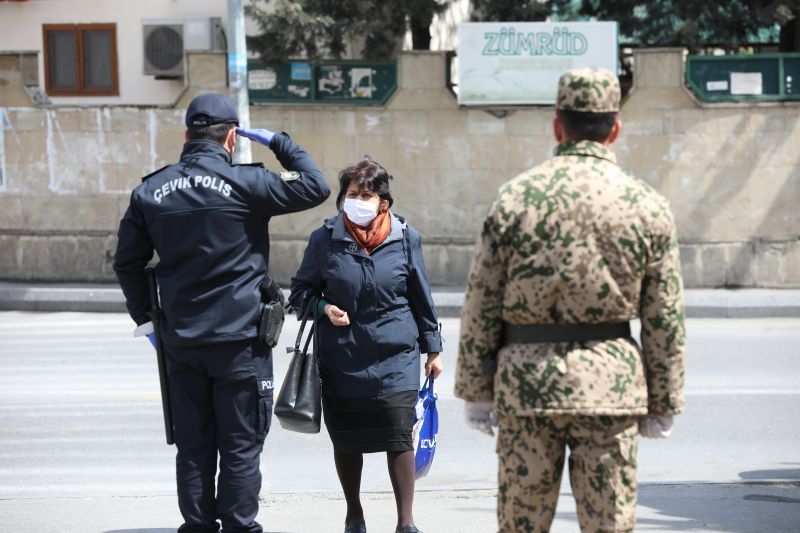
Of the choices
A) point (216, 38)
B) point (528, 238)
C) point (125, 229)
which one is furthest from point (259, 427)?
point (216, 38)

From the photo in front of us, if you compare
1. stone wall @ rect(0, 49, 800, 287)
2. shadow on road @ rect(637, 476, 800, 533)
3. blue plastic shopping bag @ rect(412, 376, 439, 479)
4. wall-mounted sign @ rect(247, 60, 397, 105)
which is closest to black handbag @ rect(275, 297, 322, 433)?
blue plastic shopping bag @ rect(412, 376, 439, 479)

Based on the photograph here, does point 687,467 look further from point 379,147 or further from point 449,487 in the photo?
point 379,147

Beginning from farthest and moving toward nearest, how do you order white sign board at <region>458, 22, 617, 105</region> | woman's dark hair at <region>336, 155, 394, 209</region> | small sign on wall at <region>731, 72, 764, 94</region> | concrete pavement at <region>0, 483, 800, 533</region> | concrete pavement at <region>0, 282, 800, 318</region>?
1. small sign on wall at <region>731, 72, 764, 94</region>
2. white sign board at <region>458, 22, 617, 105</region>
3. concrete pavement at <region>0, 282, 800, 318</region>
4. concrete pavement at <region>0, 483, 800, 533</region>
5. woman's dark hair at <region>336, 155, 394, 209</region>

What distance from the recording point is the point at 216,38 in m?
18.4

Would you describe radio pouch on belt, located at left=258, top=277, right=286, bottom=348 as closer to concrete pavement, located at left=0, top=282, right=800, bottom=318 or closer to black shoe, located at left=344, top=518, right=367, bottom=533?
black shoe, located at left=344, top=518, right=367, bottom=533

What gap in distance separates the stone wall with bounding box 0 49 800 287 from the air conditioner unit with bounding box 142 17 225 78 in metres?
1.85

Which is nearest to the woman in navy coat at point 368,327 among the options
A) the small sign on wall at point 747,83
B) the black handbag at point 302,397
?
the black handbag at point 302,397

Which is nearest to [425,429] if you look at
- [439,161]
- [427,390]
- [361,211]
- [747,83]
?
[427,390]

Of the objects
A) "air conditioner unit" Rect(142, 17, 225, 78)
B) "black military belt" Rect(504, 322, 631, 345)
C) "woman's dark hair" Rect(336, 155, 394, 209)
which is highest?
"air conditioner unit" Rect(142, 17, 225, 78)

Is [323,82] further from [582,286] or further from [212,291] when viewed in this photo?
[582,286]

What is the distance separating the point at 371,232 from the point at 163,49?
13862 millimetres

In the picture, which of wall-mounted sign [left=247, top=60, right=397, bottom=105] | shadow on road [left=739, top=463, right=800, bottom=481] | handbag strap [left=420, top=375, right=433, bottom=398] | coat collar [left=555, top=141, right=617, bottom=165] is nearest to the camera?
coat collar [left=555, top=141, right=617, bottom=165]

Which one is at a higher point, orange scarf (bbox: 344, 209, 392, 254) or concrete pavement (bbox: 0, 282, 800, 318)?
orange scarf (bbox: 344, 209, 392, 254)

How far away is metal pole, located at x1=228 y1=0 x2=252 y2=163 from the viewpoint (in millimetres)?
14258
